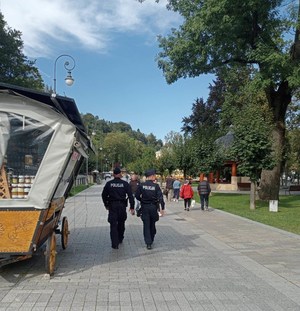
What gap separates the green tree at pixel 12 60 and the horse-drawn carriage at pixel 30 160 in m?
26.0

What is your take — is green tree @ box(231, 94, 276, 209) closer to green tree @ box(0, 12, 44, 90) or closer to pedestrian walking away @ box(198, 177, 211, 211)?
pedestrian walking away @ box(198, 177, 211, 211)

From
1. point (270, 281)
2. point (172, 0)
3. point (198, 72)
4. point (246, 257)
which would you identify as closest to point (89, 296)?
point (270, 281)

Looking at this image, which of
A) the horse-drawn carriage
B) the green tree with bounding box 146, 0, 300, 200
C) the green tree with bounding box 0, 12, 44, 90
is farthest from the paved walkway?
the green tree with bounding box 0, 12, 44, 90

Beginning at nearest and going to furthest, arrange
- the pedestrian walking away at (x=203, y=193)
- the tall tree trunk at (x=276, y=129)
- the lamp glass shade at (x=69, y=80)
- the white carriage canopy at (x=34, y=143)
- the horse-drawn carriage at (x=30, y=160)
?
the horse-drawn carriage at (x=30, y=160)
the white carriage canopy at (x=34, y=143)
the pedestrian walking away at (x=203, y=193)
the lamp glass shade at (x=69, y=80)
the tall tree trunk at (x=276, y=129)

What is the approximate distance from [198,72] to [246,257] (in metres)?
17.4

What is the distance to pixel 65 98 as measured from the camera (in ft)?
21.6

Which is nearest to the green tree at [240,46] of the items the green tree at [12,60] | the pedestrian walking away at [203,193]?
the pedestrian walking away at [203,193]

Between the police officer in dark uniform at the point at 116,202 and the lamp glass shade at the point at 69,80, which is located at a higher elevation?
the lamp glass shade at the point at 69,80

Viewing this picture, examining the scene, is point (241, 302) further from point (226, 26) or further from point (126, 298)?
point (226, 26)

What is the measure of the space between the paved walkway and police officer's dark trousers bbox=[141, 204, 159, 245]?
0.31 meters

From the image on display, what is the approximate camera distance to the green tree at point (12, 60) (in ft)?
104

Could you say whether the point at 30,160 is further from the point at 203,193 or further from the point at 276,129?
the point at 276,129

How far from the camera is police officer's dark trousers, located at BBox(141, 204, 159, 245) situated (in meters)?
9.68

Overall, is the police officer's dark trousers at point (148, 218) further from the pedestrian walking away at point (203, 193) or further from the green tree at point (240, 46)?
the green tree at point (240, 46)
